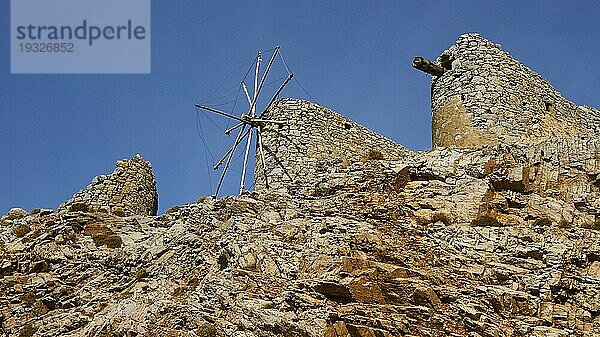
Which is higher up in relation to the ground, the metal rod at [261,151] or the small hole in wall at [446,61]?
the small hole in wall at [446,61]

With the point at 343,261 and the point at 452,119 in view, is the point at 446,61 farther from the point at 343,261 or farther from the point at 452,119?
the point at 343,261

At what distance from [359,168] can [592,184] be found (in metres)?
5.21

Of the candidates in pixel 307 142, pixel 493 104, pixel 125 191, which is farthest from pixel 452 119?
pixel 125 191

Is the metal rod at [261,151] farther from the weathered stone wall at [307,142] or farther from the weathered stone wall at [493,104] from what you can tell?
the weathered stone wall at [493,104]

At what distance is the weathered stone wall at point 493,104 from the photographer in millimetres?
23391

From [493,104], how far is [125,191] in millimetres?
11780

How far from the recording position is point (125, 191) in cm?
2591

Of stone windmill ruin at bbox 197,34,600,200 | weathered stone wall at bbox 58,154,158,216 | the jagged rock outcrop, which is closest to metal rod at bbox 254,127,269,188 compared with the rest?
stone windmill ruin at bbox 197,34,600,200

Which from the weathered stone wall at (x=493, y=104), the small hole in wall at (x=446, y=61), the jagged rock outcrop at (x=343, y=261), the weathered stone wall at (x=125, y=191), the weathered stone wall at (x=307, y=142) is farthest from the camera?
the small hole in wall at (x=446, y=61)

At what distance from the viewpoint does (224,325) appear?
45.1 ft

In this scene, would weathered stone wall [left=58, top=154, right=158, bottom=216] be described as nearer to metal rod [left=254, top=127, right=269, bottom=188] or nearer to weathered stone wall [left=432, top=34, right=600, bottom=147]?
metal rod [left=254, top=127, right=269, bottom=188]

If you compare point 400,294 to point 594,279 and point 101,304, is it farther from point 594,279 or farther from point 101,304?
point 101,304

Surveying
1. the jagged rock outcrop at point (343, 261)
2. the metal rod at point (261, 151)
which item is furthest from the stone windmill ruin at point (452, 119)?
the jagged rock outcrop at point (343, 261)

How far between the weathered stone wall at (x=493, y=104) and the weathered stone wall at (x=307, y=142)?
1.96 metres
